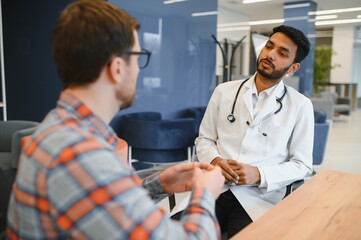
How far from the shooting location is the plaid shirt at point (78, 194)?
1.91 ft

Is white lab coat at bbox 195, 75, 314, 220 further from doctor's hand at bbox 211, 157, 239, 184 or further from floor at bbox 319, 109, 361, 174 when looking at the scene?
floor at bbox 319, 109, 361, 174

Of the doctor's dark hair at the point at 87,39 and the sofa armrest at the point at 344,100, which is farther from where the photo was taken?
the sofa armrest at the point at 344,100

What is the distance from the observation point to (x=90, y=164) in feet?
1.96

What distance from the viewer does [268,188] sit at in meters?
1.63

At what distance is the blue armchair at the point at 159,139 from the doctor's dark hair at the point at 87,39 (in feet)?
9.56

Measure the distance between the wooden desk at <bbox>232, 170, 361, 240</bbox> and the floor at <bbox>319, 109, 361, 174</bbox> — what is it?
3.63 metres

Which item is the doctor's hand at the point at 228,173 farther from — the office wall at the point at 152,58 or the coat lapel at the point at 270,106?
the office wall at the point at 152,58

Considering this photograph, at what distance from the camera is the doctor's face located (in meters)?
1.80

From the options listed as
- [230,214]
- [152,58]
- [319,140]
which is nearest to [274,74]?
[230,214]

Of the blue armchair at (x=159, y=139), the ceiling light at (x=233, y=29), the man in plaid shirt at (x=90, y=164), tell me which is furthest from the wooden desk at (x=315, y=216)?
the ceiling light at (x=233, y=29)

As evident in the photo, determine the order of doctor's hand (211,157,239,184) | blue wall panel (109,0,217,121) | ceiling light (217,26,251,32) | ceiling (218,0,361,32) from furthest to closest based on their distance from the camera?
ceiling light (217,26,251,32) → ceiling (218,0,361,32) → blue wall panel (109,0,217,121) → doctor's hand (211,157,239,184)

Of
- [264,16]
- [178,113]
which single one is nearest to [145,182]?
[178,113]

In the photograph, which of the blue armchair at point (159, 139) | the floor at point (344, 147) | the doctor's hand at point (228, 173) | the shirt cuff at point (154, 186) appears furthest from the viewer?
the floor at point (344, 147)

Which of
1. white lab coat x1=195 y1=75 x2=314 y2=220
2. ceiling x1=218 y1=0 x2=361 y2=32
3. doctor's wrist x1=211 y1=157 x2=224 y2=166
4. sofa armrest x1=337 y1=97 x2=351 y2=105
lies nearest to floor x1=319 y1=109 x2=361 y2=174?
sofa armrest x1=337 y1=97 x2=351 y2=105
